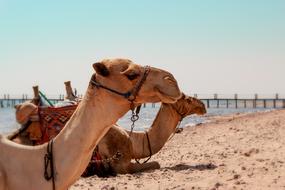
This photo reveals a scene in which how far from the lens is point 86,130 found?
3.94 m

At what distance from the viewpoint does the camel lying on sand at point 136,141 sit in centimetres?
935

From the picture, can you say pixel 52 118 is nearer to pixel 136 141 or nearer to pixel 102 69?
pixel 102 69

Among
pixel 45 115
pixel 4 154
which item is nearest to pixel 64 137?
pixel 4 154

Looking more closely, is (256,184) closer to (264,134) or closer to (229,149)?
(229,149)

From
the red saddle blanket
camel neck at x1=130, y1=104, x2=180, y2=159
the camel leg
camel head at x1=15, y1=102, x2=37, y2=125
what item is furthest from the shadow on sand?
camel head at x1=15, y1=102, x2=37, y2=125

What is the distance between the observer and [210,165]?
997 centimetres

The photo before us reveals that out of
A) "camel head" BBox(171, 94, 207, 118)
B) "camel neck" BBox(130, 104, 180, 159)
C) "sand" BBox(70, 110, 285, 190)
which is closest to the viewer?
"sand" BBox(70, 110, 285, 190)

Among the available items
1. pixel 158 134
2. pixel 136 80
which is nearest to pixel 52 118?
pixel 136 80

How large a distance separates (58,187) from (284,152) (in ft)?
23.1

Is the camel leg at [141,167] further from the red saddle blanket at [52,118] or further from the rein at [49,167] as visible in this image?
the rein at [49,167]

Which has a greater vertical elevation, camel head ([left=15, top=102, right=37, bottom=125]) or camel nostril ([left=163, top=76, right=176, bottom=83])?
camel nostril ([left=163, top=76, right=176, bottom=83])

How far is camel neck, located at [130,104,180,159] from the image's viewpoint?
10.3m

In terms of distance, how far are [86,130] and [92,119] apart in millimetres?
91

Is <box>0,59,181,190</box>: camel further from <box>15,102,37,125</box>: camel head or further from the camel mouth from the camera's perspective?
<box>15,102,37,125</box>: camel head
